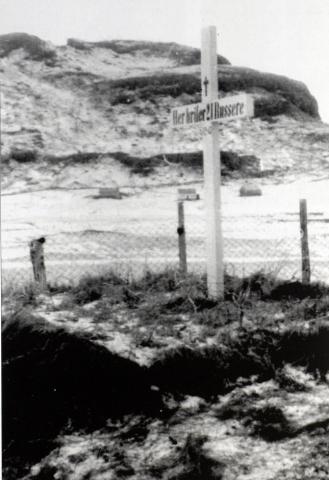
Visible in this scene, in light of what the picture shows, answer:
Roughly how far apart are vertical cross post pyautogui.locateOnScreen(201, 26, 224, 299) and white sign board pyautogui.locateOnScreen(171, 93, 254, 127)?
0.08m

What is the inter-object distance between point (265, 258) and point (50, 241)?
5.37 meters

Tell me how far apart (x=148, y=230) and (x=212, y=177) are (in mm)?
9725

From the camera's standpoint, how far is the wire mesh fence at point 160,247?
833cm

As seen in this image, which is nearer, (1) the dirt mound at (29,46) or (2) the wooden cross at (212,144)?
(2) the wooden cross at (212,144)

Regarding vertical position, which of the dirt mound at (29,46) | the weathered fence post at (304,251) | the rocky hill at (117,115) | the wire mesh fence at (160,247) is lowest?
the wire mesh fence at (160,247)

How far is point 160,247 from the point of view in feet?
38.5

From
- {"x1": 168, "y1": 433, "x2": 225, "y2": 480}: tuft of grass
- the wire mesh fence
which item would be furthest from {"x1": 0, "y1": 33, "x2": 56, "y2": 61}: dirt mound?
{"x1": 168, "y1": 433, "x2": 225, "y2": 480}: tuft of grass

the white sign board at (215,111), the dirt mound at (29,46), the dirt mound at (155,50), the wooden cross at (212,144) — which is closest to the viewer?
the white sign board at (215,111)

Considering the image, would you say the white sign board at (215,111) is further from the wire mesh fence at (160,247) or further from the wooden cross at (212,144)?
the wire mesh fence at (160,247)

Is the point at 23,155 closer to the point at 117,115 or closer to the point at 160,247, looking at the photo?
the point at 117,115

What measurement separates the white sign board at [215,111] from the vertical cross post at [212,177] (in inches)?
3.2

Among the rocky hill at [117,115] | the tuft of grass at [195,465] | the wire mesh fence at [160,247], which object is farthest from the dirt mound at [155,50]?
the tuft of grass at [195,465]

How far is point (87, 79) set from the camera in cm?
4072

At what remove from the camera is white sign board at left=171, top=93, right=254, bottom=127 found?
4.89 metres
